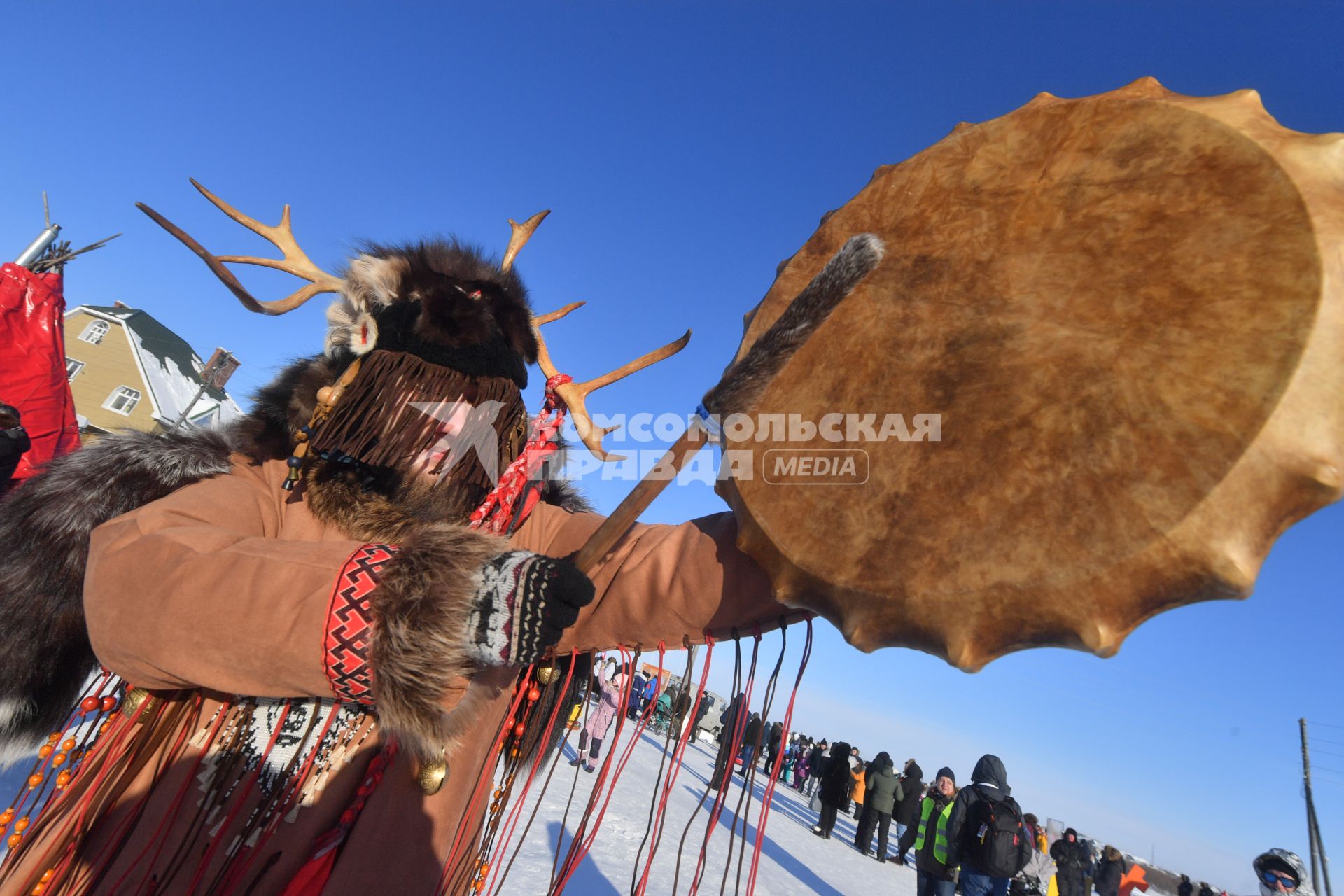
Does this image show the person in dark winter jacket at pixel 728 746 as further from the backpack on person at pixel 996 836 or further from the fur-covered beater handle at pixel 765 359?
the backpack on person at pixel 996 836

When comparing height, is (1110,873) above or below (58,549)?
above

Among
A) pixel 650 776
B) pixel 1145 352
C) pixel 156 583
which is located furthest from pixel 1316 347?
pixel 650 776

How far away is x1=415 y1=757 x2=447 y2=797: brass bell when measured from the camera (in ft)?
3.94

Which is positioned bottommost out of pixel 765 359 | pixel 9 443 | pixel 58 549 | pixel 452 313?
pixel 58 549

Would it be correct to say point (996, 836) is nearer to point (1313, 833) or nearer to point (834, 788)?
point (834, 788)

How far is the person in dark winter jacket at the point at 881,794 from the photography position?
8367 millimetres

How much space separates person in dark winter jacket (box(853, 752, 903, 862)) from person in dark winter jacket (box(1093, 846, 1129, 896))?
8.53ft

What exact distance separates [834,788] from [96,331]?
95.7 feet

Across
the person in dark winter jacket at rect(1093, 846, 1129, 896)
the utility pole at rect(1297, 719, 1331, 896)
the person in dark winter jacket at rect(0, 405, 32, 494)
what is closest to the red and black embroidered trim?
the person in dark winter jacket at rect(0, 405, 32, 494)

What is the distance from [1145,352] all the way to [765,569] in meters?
0.57

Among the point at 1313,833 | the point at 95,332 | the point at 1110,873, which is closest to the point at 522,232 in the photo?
the point at 1110,873

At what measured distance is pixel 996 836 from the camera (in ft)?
15.6

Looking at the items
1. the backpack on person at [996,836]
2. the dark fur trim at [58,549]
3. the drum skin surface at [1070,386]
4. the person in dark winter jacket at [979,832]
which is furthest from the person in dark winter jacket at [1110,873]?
the dark fur trim at [58,549]

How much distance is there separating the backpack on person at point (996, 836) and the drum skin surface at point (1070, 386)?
5259 millimetres
